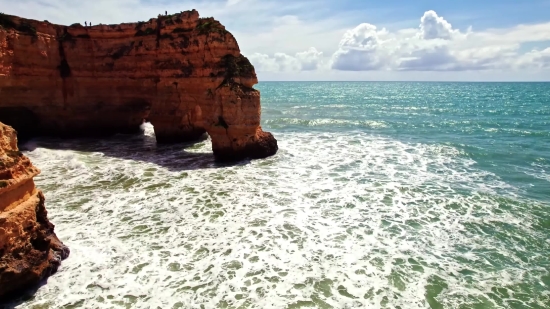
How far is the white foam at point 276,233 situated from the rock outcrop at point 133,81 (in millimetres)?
2843

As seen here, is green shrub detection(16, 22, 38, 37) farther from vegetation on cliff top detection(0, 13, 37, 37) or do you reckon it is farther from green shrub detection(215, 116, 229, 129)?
green shrub detection(215, 116, 229, 129)

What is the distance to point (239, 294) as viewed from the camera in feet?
25.6

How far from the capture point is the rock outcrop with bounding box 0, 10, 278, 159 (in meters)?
18.2

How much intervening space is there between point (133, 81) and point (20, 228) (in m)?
15.8

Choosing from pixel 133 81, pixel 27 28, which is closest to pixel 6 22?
pixel 27 28

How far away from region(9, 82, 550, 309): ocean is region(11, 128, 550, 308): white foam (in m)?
0.05

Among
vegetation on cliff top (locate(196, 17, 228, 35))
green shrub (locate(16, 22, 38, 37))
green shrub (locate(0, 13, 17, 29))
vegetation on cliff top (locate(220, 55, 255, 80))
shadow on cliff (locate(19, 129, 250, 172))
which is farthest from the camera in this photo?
green shrub (locate(16, 22, 38, 37))

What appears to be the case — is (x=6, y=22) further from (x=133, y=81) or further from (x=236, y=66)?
(x=236, y=66)

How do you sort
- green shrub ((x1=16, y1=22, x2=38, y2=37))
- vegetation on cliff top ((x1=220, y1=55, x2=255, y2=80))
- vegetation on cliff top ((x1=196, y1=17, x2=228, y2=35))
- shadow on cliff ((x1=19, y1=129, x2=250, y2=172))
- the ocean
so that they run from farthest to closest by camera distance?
green shrub ((x1=16, y1=22, x2=38, y2=37)), vegetation on cliff top ((x1=196, y1=17, x2=228, y2=35)), vegetation on cliff top ((x1=220, y1=55, x2=255, y2=80)), shadow on cliff ((x1=19, y1=129, x2=250, y2=172)), the ocean

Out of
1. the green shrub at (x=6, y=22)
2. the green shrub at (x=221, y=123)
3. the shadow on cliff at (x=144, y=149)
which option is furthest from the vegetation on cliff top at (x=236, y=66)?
the green shrub at (x=6, y=22)

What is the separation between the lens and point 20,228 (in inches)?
302

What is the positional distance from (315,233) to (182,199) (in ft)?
16.8

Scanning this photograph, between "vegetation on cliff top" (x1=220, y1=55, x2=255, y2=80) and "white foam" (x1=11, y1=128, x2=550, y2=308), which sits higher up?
"vegetation on cliff top" (x1=220, y1=55, x2=255, y2=80)

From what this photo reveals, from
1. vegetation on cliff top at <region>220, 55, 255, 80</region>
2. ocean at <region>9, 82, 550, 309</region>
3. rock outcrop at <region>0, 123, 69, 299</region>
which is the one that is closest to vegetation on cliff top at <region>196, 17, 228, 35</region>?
vegetation on cliff top at <region>220, 55, 255, 80</region>
